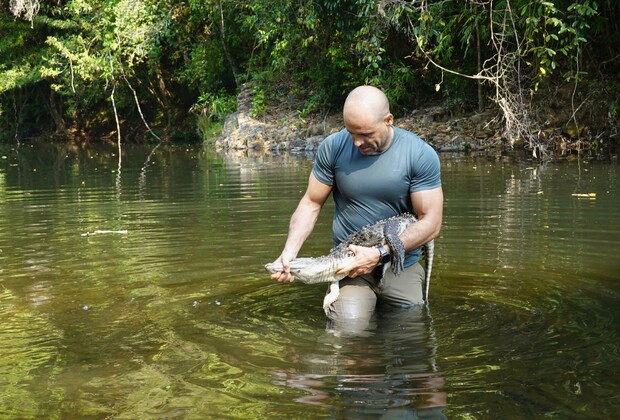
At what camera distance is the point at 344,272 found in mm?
5641

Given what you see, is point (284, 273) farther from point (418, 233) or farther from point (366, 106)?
point (366, 106)

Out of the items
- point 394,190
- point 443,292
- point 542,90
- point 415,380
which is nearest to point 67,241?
point 443,292

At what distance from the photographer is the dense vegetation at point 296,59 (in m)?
16.8

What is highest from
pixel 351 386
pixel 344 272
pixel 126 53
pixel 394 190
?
pixel 126 53

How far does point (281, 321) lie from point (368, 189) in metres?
1.25

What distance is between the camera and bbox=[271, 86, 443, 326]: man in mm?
5426

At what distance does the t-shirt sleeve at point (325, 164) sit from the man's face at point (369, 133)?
0.27 metres

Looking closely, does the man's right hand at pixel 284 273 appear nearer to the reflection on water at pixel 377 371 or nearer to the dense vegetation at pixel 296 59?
the reflection on water at pixel 377 371

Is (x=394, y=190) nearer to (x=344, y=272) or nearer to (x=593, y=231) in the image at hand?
(x=344, y=272)

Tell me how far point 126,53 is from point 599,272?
24.8 m

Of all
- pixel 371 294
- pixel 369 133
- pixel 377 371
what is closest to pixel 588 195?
pixel 371 294

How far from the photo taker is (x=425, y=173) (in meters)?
5.58

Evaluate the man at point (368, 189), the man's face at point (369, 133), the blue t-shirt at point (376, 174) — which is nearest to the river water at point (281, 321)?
the man at point (368, 189)

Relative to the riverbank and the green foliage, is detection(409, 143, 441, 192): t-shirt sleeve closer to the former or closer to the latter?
the riverbank
